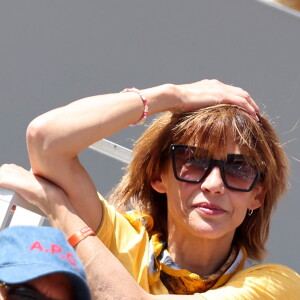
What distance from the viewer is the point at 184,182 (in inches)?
98.3

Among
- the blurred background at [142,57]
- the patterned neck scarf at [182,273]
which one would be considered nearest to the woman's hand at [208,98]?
the patterned neck scarf at [182,273]

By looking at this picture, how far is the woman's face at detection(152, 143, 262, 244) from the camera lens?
8.00ft

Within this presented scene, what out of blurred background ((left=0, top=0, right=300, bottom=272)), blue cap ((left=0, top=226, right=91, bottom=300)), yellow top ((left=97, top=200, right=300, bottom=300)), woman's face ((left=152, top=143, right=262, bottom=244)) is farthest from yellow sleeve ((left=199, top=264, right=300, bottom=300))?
blurred background ((left=0, top=0, right=300, bottom=272))

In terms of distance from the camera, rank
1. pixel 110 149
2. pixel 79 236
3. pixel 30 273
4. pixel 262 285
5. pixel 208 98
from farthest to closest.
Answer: pixel 110 149 < pixel 208 98 < pixel 262 285 < pixel 79 236 < pixel 30 273

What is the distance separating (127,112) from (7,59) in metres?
1.23

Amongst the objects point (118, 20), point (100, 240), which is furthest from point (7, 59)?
point (100, 240)

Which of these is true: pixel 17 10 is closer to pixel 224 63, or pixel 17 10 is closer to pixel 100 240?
pixel 224 63

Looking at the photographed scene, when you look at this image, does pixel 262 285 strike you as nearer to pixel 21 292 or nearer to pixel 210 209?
pixel 210 209

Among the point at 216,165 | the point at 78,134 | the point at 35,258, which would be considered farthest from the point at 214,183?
the point at 35,258

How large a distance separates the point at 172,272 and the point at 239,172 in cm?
37

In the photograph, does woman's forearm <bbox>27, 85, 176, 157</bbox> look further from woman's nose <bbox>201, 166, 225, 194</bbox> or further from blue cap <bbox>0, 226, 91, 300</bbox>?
blue cap <bbox>0, 226, 91, 300</bbox>

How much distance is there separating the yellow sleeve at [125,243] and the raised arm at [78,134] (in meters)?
0.04

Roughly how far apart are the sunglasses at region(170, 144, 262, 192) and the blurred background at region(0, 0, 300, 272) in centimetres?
98

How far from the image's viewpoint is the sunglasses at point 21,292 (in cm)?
145
